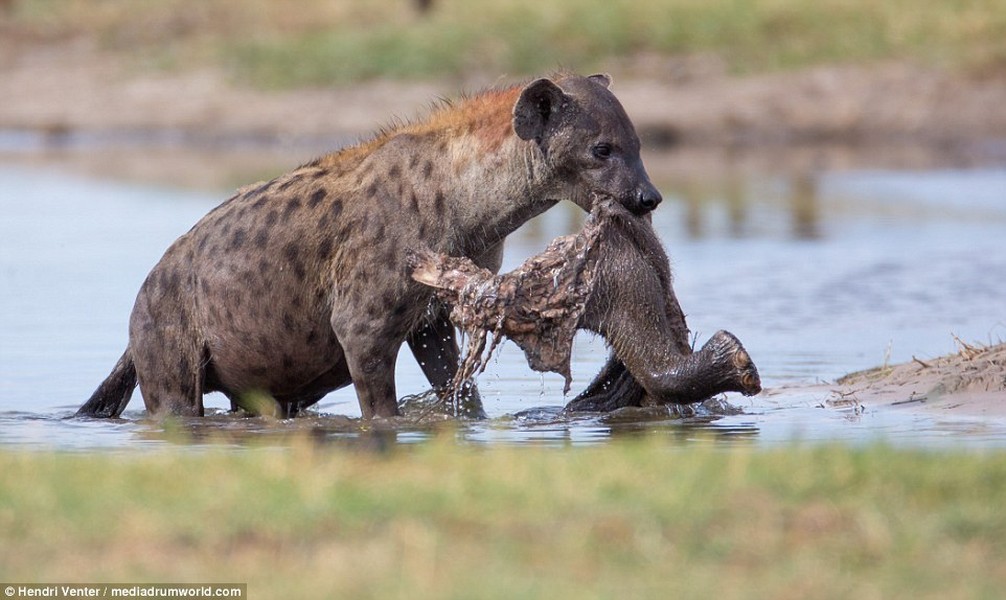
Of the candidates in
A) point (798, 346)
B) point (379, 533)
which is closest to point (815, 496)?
point (379, 533)

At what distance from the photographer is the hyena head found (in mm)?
7117

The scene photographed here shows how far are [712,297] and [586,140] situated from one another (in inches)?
202

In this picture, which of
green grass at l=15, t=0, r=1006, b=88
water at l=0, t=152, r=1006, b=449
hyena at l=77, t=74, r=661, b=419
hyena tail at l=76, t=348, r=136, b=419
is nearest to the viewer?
hyena at l=77, t=74, r=661, b=419

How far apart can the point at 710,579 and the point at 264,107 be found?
21.2m

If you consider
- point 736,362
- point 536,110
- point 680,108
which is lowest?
point 736,362

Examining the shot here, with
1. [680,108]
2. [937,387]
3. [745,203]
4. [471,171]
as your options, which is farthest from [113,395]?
[680,108]

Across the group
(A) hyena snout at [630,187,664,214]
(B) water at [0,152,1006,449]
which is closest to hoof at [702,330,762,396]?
(B) water at [0,152,1006,449]

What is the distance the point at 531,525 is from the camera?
14.9ft

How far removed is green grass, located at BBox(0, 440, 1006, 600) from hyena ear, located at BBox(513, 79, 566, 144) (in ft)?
7.00

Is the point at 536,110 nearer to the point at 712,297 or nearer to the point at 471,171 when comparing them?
the point at 471,171

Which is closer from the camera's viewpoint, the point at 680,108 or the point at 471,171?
the point at 471,171

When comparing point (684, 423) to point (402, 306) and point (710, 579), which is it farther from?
point (710, 579)

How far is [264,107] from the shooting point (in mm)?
24734

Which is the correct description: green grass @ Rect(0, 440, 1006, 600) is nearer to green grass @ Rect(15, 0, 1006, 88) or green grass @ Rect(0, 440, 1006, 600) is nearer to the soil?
the soil
